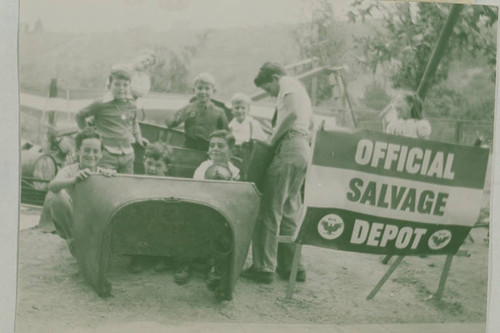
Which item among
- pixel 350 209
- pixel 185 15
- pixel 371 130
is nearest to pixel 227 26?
pixel 185 15

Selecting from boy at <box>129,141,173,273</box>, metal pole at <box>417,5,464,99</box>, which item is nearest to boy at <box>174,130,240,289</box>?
boy at <box>129,141,173,273</box>

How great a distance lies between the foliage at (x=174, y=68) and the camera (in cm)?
393

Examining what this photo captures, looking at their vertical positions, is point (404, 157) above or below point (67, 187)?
above

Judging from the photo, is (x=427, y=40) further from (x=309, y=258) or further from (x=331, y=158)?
(x=309, y=258)

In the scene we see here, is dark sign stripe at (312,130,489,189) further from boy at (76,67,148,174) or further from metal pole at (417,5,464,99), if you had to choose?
boy at (76,67,148,174)

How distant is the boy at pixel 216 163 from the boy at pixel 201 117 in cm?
4

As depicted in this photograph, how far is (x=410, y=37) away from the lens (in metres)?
4.27

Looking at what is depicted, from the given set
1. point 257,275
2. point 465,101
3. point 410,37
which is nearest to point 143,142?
point 257,275

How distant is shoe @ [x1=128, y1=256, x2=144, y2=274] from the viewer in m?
3.88

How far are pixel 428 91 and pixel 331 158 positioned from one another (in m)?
0.82

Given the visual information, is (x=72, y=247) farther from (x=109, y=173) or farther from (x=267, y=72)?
(x=267, y=72)

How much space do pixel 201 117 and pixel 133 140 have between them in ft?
1.42

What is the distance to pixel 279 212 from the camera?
405 centimetres

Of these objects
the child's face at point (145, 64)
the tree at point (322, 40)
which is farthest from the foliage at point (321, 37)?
the child's face at point (145, 64)
